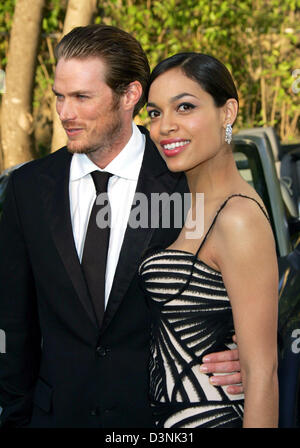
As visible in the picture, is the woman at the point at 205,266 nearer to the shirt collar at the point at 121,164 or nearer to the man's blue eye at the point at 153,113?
the man's blue eye at the point at 153,113

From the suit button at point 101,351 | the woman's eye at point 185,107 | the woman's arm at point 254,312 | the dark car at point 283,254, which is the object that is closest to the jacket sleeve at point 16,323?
the suit button at point 101,351

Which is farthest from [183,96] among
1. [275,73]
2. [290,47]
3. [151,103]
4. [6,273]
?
[290,47]

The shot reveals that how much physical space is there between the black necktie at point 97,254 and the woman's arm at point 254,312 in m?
0.55

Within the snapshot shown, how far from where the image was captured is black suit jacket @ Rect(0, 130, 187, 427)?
92.9 inches

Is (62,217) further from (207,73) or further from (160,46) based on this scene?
(160,46)

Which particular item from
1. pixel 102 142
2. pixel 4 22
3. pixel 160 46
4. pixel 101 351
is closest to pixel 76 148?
pixel 102 142

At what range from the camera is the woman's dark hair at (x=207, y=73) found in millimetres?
2123

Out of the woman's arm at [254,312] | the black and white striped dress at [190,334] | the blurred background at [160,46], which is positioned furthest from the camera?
the blurred background at [160,46]

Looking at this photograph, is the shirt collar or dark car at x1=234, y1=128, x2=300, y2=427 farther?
dark car at x1=234, y1=128, x2=300, y2=427

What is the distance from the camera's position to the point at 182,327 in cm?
211

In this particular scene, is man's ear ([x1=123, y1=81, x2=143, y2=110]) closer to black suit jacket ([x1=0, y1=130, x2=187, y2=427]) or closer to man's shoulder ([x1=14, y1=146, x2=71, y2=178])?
black suit jacket ([x1=0, y1=130, x2=187, y2=427])

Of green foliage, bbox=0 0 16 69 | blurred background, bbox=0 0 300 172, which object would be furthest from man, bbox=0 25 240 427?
green foliage, bbox=0 0 16 69

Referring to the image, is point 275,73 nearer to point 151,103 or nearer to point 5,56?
point 5,56

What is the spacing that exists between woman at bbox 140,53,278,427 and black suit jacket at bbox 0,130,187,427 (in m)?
0.15
